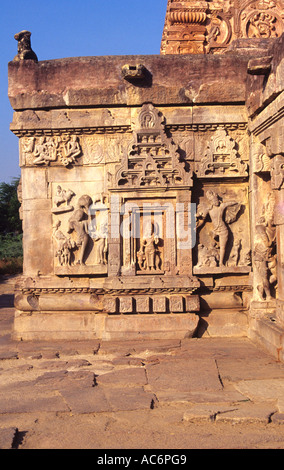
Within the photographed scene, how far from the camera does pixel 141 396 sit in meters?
5.32

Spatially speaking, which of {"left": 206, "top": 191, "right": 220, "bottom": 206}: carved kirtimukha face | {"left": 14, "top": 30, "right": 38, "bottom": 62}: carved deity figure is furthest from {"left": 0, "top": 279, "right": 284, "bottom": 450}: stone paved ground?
{"left": 14, "top": 30, "right": 38, "bottom": 62}: carved deity figure

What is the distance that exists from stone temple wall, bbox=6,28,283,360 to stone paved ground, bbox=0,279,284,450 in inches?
31.0

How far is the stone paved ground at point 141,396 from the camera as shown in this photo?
4.21m

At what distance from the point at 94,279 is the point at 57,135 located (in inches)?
94.2

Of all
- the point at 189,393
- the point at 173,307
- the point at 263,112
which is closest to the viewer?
the point at 189,393

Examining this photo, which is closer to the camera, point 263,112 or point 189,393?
point 189,393

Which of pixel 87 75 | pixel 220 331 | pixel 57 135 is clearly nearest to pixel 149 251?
pixel 220 331

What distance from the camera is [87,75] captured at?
8.56m

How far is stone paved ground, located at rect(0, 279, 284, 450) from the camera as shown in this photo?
4.21m

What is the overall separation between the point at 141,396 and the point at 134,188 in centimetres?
385

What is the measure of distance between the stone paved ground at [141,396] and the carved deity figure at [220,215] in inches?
62.4

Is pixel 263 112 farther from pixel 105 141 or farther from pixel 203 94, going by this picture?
pixel 105 141

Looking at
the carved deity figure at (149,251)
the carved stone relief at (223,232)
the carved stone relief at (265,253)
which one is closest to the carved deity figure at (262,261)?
the carved stone relief at (265,253)

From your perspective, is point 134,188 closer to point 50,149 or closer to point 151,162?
point 151,162
